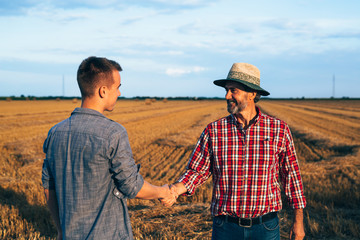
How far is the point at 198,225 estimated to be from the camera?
16.6 ft

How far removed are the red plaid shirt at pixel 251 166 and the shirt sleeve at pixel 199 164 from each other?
0.03 metres

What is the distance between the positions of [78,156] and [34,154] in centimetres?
1097

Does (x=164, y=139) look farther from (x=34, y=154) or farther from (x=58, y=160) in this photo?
(x=58, y=160)

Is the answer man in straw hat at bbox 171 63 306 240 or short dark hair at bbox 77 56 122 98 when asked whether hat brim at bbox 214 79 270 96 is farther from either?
short dark hair at bbox 77 56 122 98

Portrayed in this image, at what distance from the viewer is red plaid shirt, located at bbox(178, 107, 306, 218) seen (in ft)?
8.86

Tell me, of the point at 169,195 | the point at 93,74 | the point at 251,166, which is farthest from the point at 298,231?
the point at 93,74

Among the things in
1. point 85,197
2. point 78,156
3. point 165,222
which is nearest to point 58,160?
point 78,156

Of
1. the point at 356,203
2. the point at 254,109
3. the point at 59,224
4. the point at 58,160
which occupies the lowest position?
the point at 356,203

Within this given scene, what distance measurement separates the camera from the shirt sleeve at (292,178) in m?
2.77

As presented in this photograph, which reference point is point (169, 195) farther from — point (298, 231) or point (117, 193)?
point (298, 231)

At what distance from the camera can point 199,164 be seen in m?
2.96

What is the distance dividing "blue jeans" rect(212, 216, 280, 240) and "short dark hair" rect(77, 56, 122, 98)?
4.96 feet

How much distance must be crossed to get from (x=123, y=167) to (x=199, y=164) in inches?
43.0

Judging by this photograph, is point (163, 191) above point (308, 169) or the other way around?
above
